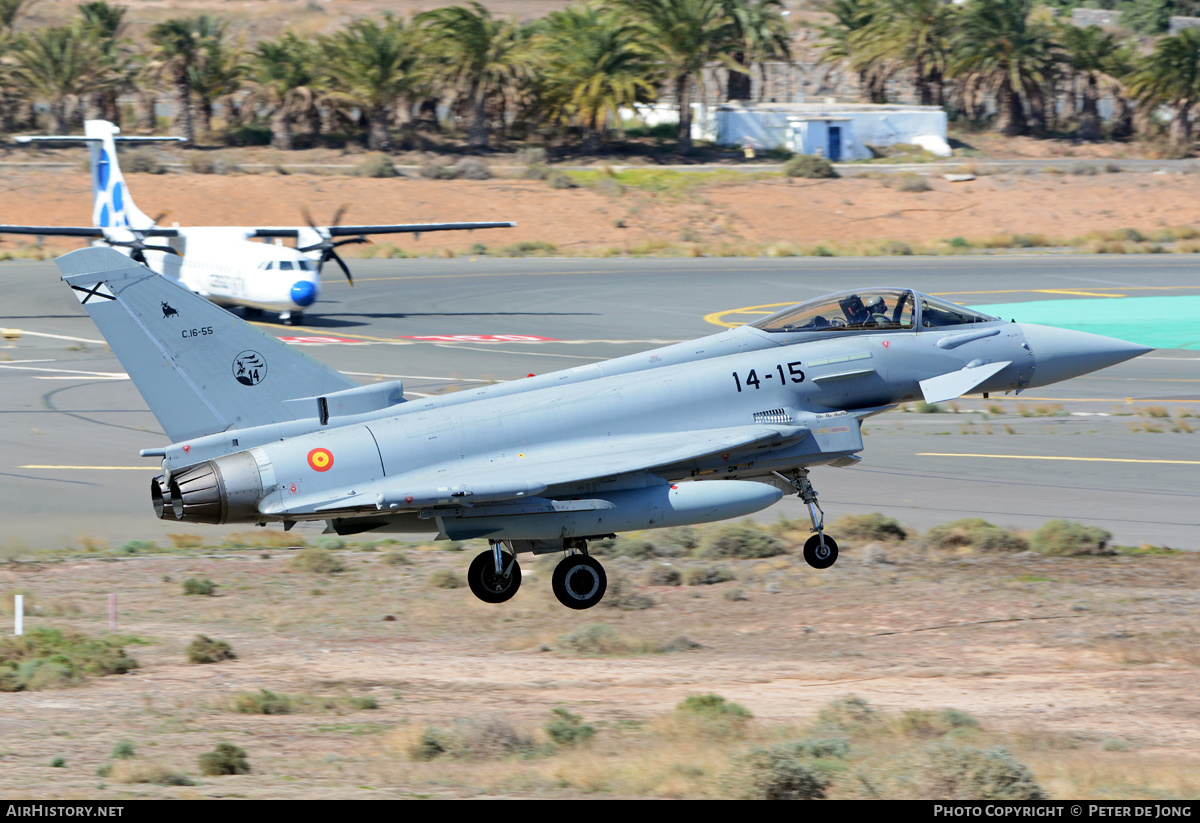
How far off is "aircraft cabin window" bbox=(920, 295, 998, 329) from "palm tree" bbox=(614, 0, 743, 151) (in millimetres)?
82394

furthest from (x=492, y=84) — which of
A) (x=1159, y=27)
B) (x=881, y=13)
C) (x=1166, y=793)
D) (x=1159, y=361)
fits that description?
(x=1166, y=793)

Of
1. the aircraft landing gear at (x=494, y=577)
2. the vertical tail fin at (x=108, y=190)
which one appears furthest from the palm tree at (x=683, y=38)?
the aircraft landing gear at (x=494, y=577)

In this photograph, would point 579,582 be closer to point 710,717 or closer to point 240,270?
point 710,717

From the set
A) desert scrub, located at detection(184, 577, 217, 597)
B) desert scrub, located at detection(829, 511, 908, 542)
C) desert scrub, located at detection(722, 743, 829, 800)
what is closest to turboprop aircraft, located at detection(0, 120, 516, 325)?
desert scrub, located at detection(184, 577, 217, 597)

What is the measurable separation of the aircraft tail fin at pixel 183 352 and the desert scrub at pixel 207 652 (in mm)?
5894

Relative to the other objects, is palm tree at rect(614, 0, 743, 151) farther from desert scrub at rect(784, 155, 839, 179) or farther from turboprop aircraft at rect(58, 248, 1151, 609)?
turboprop aircraft at rect(58, 248, 1151, 609)

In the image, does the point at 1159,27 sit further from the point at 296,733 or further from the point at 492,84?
the point at 296,733

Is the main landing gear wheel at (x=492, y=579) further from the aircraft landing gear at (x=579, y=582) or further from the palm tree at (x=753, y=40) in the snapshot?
the palm tree at (x=753, y=40)

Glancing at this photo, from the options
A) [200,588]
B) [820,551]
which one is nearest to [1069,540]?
[820,551]

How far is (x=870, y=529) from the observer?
28766mm

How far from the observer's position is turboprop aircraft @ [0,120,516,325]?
169ft

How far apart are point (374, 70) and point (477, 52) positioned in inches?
300

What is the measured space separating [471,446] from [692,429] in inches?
123

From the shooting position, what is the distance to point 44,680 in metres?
21.3
